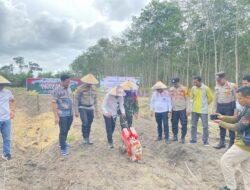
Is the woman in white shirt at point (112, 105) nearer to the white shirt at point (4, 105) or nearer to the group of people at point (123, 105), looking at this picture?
the group of people at point (123, 105)

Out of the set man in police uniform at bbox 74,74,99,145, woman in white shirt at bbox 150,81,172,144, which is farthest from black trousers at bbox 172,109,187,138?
man in police uniform at bbox 74,74,99,145

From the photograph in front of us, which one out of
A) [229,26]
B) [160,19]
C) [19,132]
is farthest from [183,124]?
[160,19]

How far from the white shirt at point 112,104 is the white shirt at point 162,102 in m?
1.39

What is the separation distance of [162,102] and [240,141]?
4.09 m

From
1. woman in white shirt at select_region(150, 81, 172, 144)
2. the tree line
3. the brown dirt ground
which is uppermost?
the tree line

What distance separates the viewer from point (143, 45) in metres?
41.2

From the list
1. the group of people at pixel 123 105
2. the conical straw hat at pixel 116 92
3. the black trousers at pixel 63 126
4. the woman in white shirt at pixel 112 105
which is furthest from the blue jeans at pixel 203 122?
the black trousers at pixel 63 126

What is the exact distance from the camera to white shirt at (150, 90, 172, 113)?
9.66m

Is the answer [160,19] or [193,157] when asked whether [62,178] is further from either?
[160,19]

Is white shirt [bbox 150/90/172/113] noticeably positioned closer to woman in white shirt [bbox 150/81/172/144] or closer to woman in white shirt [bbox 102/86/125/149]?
woman in white shirt [bbox 150/81/172/144]

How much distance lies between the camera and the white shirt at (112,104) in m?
8.57

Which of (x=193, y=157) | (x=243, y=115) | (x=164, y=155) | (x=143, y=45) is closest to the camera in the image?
(x=243, y=115)

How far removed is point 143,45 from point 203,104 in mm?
32274

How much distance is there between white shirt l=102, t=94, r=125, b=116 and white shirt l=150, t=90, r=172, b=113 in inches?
54.8
